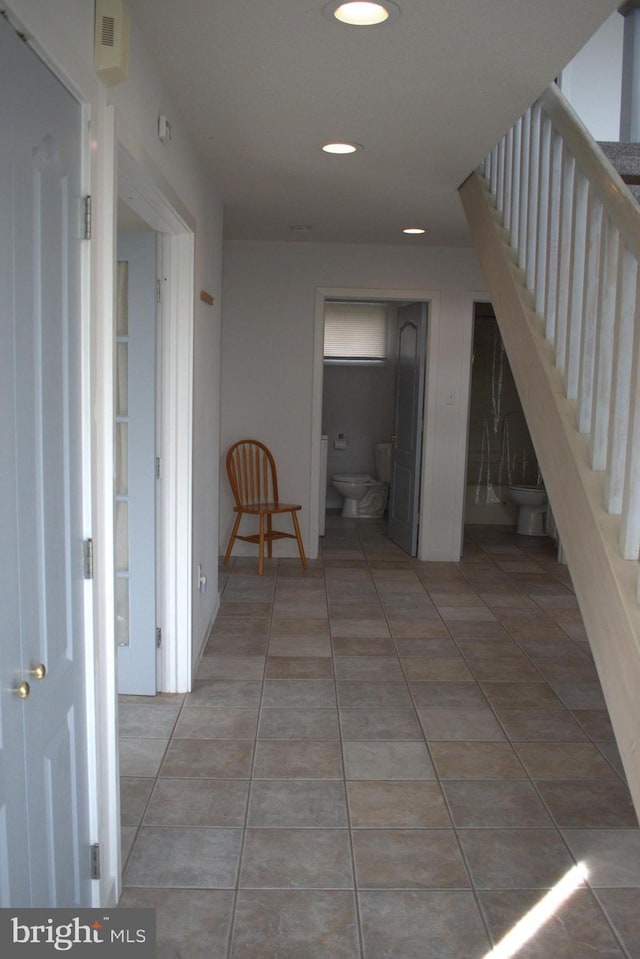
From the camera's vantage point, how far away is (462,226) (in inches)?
209

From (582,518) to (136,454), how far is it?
2.02m

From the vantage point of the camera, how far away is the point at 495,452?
26.9 feet

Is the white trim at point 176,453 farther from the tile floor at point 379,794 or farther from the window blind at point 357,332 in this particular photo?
the window blind at point 357,332

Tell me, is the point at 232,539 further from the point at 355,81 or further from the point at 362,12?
the point at 362,12

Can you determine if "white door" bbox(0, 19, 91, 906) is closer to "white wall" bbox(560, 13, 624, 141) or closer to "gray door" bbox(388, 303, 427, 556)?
"white wall" bbox(560, 13, 624, 141)

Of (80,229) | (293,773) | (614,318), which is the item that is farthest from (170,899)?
(614,318)

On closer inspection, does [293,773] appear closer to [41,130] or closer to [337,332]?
[41,130]

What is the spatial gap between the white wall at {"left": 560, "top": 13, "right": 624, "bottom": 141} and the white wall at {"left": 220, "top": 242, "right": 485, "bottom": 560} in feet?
7.73

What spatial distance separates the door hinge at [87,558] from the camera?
6.24 feet

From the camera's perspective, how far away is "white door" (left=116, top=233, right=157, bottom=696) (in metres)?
3.40

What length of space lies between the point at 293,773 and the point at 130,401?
1687 mm

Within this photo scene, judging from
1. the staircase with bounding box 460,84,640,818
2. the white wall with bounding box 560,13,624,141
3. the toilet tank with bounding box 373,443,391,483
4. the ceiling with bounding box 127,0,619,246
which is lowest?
the toilet tank with bounding box 373,443,391,483

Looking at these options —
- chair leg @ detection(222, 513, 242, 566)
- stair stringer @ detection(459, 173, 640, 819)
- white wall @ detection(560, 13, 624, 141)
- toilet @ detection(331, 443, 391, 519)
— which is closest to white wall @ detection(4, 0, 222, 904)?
stair stringer @ detection(459, 173, 640, 819)

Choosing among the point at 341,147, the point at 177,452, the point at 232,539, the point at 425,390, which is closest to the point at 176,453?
the point at 177,452
